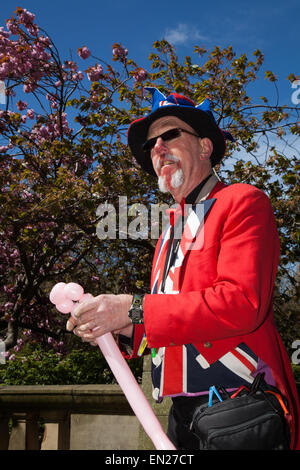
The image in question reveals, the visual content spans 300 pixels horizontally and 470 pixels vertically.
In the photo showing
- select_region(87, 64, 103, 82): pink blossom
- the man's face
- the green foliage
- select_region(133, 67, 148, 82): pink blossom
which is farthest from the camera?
select_region(87, 64, 103, 82): pink blossom

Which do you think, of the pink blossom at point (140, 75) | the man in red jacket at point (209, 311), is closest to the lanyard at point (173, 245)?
the man in red jacket at point (209, 311)

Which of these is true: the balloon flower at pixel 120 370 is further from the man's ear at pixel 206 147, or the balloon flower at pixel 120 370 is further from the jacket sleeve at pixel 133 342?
the man's ear at pixel 206 147

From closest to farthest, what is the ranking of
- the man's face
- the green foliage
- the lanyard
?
1. the lanyard
2. the man's face
3. the green foliage

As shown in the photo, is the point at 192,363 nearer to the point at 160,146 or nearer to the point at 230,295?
the point at 230,295

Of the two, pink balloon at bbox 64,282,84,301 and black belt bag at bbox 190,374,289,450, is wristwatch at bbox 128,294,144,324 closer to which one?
pink balloon at bbox 64,282,84,301

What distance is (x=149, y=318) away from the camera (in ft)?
5.20

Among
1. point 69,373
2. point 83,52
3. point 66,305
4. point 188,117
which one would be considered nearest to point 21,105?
point 83,52

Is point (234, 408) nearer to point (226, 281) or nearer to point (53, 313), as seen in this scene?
point (226, 281)

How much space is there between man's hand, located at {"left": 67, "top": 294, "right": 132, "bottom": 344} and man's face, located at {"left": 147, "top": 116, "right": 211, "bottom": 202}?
2.43 feet

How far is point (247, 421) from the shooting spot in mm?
1474

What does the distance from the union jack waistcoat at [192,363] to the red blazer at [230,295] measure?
0.03 metres

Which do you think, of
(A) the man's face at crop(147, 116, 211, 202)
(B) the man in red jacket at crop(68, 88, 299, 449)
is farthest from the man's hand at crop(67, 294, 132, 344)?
(A) the man's face at crop(147, 116, 211, 202)

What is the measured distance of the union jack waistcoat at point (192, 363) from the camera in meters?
1.65

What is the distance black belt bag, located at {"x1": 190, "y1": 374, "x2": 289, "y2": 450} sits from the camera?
4.79ft
